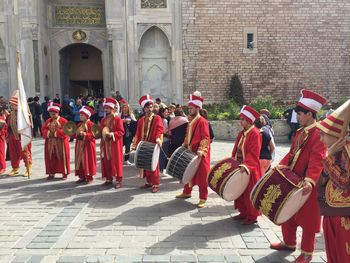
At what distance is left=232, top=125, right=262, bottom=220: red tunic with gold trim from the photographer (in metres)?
4.80

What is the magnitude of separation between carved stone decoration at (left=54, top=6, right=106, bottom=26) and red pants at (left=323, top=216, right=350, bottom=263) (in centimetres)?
1654

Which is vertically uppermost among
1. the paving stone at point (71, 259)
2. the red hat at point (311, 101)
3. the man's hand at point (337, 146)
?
the red hat at point (311, 101)

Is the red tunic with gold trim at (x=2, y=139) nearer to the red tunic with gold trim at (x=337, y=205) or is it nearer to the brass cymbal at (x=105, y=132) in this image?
the brass cymbal at (x=105, y=132)

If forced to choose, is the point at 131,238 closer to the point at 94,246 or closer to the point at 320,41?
the point at 94,246

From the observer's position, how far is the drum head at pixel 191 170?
5449mm

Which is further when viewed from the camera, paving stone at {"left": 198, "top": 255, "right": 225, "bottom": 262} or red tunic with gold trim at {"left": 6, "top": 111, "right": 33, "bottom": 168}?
red tunic with gold trim at {"left": 6, "top": 111, "right": 33, "bottom": 168}

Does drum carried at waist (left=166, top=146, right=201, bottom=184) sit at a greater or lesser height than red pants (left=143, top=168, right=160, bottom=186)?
greater

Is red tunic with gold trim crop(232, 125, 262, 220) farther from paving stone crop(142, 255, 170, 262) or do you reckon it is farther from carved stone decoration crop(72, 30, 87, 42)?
carved stone decoration crop(72, 30, 87, 42)

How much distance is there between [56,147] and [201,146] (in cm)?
351

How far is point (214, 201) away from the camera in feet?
20.0

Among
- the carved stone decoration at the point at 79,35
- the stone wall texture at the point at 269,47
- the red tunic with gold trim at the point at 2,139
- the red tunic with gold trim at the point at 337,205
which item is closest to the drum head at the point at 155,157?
the red tunic with gold trim at the point at 337,205

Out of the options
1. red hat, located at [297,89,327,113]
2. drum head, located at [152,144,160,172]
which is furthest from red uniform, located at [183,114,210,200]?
red hat, located at [297,89,327,113]

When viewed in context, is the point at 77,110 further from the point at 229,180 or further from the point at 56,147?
the point at 229,180

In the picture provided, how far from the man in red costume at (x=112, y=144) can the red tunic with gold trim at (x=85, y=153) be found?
355 mm
